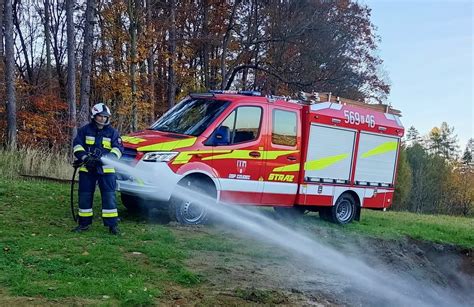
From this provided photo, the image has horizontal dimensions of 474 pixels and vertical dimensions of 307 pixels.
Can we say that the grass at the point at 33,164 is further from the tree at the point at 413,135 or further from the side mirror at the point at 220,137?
the tree at the point at 413,135

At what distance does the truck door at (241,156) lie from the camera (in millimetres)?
8781

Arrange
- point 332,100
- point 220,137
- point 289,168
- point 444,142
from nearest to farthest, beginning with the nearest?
point 220,137 < point 289,168 < point 332,100 < point 444,142

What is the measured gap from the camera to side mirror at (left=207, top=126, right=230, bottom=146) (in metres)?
8.66

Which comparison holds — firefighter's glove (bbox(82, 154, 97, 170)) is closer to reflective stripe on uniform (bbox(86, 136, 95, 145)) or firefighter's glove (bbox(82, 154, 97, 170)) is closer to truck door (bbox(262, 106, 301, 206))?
reflective stripe on uniform (bbox(86, 136, 95, 145))

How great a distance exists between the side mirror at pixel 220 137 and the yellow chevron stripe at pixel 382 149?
3940mm

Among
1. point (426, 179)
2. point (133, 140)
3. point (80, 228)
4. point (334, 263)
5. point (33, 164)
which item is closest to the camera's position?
point (80, 228)

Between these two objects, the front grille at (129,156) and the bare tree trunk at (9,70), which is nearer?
the front grille at (129,156)

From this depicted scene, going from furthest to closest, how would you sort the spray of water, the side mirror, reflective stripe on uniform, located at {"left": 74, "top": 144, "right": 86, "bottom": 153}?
the side mirror, reflective stripe on uniform, located at {"left": 74, "top": 144, "right": 86, "bottom": 153}, the spray of water

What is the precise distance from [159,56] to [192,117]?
20179 millimetres

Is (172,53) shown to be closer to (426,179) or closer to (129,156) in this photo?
(129,156)

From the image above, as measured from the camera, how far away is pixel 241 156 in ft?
29.5

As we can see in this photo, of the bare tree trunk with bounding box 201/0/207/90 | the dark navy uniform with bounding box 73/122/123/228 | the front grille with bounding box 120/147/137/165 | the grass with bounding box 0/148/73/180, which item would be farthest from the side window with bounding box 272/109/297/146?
the bare tree trunk with bounding box 201/0/207/90

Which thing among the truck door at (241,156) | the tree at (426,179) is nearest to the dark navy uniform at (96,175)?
the truck door at (241,156)

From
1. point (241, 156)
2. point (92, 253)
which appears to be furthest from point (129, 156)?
point (92, 253)
